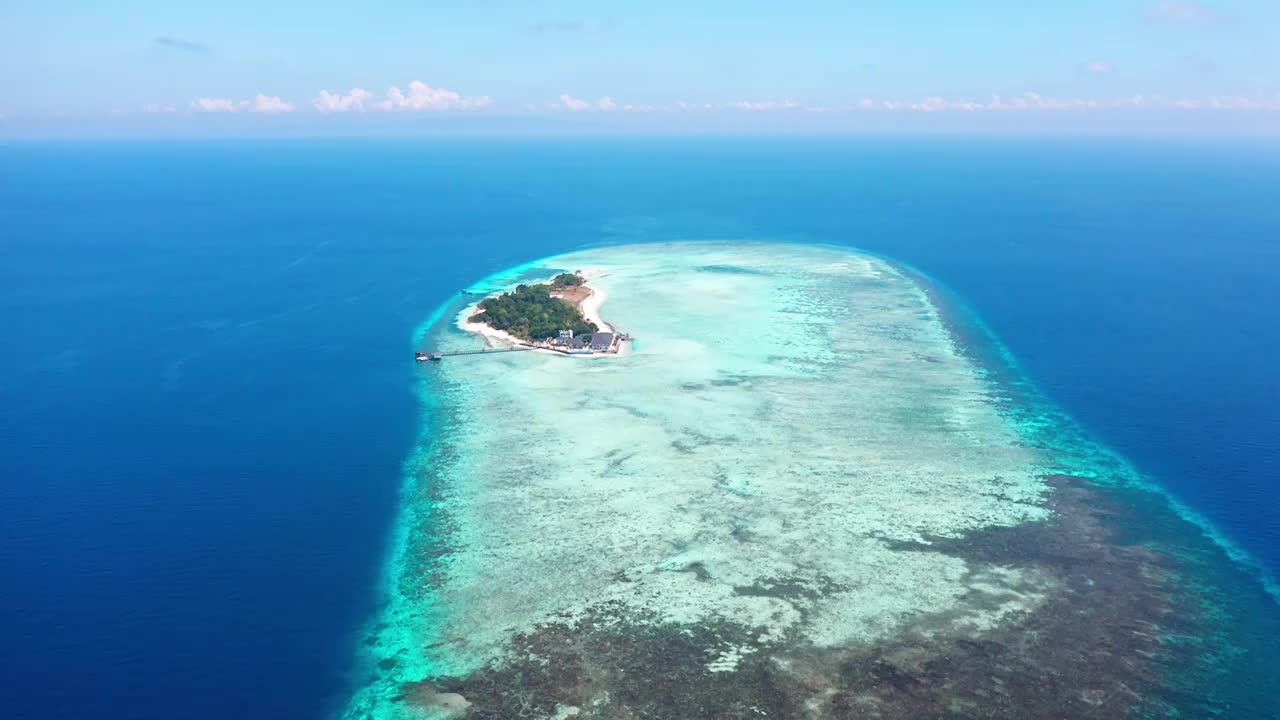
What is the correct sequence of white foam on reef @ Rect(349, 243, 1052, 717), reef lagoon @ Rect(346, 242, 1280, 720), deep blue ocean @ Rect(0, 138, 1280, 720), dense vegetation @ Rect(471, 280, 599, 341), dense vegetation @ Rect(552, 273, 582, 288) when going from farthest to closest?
dense vegetation @ Rect(552, 273, 582, 288) < dense vegetation @ Rect(471, 280, 599, 341) < white foam on reef @ Rect(349, 243, 1052, 717) < deep blue ocean @ Rect(0, 138, 1280, 720) < reef lagoon @ Rect(346, 242, 1280, 720)

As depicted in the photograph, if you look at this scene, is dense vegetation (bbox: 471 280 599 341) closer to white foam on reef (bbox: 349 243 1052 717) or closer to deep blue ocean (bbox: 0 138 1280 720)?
white foam on reef (bbox: 349 243 1052 717)

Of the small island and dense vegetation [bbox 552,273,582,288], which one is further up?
dense vegetation [bbox 552,273,582,288]

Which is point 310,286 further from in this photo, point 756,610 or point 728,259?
point 756,610

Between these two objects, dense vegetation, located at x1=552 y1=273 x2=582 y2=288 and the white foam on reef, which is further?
dense vegetation, located at x1=552 y1=273 x2=582 y2=288

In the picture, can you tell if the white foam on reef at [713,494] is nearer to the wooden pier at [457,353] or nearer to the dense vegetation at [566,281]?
the wooden pier at [457,353]

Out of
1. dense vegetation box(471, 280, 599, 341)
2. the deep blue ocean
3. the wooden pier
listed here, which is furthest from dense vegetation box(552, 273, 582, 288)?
the wooden pier

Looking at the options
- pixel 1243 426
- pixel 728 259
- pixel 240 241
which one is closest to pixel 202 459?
pixel 1243 426

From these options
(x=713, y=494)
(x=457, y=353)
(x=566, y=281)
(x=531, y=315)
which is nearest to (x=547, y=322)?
(x=531, y=315)
